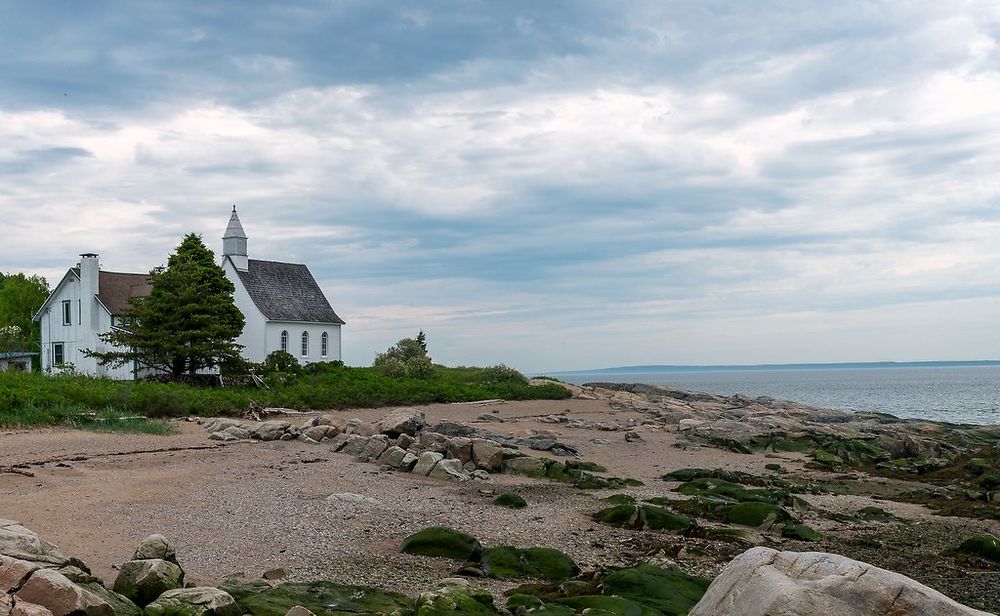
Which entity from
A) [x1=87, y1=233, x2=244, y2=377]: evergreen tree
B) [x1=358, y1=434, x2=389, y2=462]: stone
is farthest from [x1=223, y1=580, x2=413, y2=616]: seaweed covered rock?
[x1=87, y1=233, x2=244, y2=377]: evergreen tree

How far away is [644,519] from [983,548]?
16.6 feet

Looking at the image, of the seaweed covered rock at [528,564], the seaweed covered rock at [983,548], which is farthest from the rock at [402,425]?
the seaweed covered rock at [983,548]

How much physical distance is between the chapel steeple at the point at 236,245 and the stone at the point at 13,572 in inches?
1653

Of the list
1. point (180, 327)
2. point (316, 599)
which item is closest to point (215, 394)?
point (180, 327)

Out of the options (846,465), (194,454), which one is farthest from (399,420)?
(846,465)

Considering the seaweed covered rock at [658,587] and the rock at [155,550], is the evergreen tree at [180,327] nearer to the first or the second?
the rock at [155,550]

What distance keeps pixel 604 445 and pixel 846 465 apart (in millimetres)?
7092

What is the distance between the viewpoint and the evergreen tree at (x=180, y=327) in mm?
35938

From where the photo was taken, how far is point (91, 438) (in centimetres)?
2083

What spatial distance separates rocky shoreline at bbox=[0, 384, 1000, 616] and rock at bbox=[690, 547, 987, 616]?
0.9 inches

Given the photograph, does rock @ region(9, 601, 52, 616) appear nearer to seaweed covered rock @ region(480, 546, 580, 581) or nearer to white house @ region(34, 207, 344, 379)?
seaweed covered rock @ region(480, 546, 580, 581)

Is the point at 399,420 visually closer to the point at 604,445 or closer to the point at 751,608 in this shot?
the point at 604,445

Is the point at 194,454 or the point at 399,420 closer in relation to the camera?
the point at 194,454

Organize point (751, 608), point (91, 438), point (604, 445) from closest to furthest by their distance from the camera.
→ 1. point (751, 608)
2. point (91, 438)
3. point (604, 445)
